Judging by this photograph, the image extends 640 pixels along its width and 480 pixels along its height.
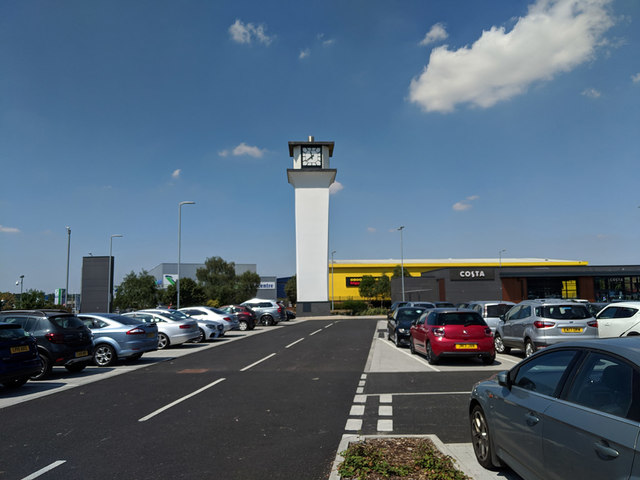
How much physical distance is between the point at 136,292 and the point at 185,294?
4.99 meters

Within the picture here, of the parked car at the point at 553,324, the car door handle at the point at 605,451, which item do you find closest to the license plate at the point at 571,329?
the parked car at the point at 553,324

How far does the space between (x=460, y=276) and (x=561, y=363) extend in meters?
60.9

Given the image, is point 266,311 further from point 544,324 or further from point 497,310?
point 544,324

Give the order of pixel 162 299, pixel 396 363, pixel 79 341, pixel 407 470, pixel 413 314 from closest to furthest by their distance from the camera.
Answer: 1. pixel 407 470
2. pixel 79 341
3. pixel 396 363
4. pixel 413 314
5. pixel 162 299

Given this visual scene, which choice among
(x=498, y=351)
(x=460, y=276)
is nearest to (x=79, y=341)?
(x=498, y=351)

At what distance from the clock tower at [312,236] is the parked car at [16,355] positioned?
142 feet

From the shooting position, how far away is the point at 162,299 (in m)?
47.8

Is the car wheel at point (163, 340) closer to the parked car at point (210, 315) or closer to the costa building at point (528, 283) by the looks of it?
the parked car at point (210, 315)

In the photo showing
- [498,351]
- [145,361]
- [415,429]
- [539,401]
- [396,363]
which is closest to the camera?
[539,401]

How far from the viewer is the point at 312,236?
52.8 m

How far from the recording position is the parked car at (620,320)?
12.2 meters

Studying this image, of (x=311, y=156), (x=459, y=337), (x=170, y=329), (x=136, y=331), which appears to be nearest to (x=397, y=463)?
(x=459, y=337)

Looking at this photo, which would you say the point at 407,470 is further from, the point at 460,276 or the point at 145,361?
the point at 460,276

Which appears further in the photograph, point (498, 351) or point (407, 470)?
point (498, 351)
